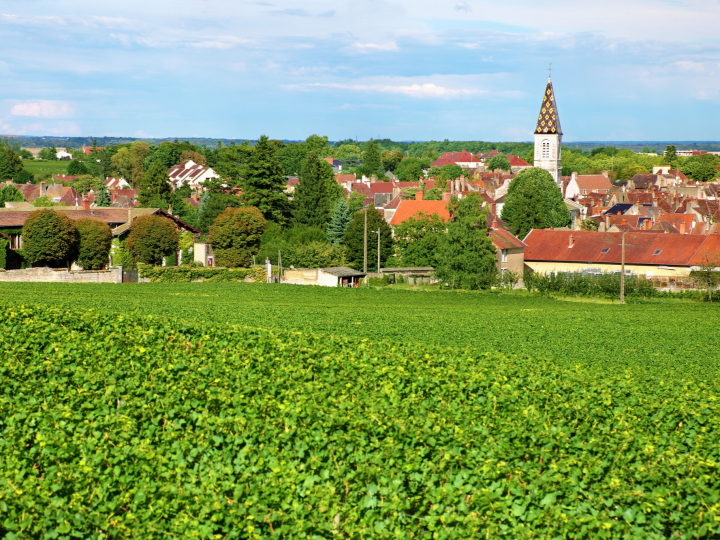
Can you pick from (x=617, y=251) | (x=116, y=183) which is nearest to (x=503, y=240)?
(x=617, y=251)

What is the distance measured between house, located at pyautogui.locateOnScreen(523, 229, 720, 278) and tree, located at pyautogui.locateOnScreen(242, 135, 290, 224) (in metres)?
27.1

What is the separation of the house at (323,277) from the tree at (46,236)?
16901mm

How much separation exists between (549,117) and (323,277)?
69.1 m

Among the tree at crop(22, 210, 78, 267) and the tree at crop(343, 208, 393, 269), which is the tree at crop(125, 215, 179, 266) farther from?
the tree at crop(343, 208, 393, 269)

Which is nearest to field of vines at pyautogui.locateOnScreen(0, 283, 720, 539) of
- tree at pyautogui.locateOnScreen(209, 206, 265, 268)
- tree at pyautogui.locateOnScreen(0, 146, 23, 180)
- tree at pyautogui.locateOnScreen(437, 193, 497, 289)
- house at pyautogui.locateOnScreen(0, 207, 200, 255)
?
tree at pyautogui.locateOnScreen(437, 193, 497, 289)

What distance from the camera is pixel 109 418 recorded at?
34.3 feet

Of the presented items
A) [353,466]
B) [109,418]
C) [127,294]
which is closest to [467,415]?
[353,466]

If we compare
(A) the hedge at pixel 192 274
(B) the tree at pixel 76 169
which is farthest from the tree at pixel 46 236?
(B) the tree at pixel 76 169

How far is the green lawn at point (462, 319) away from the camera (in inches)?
1025

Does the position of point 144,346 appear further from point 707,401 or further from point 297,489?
point 707,401

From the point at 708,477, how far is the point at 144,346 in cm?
978

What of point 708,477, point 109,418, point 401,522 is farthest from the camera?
point 109,418

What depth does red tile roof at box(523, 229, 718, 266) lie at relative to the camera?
6338cm

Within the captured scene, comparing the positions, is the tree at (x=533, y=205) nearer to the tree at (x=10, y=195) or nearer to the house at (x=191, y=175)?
the tree at (x=10, y=195)
